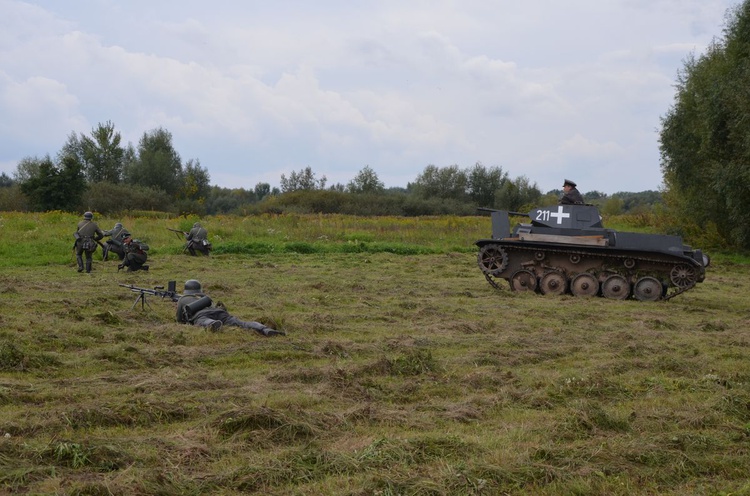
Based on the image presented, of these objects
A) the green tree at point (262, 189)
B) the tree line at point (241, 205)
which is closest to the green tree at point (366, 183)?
the tree line at point (241, 205)

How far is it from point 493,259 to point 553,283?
149 centimetres

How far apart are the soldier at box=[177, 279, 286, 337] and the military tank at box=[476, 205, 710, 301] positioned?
8.47 metres

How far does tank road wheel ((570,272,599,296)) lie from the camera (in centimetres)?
1806

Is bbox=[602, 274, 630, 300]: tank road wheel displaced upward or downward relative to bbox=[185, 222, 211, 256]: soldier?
downward

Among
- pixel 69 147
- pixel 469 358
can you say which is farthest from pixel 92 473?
pixel 69 147

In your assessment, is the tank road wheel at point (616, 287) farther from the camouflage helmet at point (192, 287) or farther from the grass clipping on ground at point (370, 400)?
the camouflage helmet at point (192, 287)

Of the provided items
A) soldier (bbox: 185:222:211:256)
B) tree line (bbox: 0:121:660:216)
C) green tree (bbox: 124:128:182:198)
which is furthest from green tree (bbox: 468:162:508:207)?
soldier (bbox: 185:222:211:256)

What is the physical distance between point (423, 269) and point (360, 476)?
1858 cm

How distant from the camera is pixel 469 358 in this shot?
10023 millimetres

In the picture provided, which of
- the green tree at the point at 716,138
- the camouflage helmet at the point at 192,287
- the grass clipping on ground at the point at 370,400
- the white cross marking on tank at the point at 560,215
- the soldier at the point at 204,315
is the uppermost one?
the green tree at the point at 716,138

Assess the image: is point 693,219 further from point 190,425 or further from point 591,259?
point 190,425

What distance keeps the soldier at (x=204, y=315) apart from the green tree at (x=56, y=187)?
4035 centimetres

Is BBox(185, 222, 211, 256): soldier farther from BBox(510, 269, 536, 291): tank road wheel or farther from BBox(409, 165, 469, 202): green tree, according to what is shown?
BBox(409, 165, 469, 202): green tree

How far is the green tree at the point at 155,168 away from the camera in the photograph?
6931 centimetres
